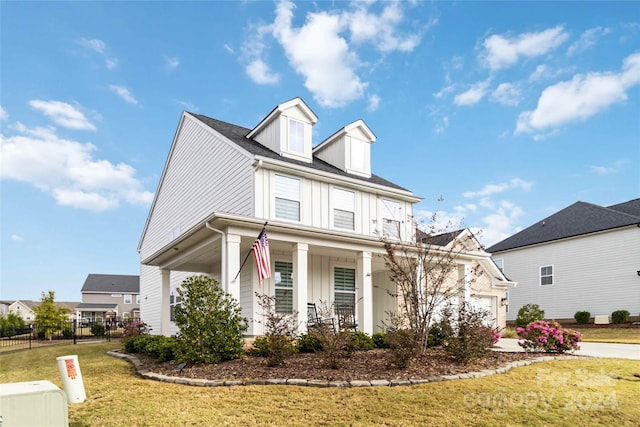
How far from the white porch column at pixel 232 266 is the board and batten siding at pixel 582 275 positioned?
1987 cm

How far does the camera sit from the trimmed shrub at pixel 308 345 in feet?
33.9

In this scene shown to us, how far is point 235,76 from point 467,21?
7173mm

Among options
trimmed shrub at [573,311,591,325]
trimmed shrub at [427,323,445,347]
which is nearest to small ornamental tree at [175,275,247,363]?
trimmed shrub at [427,323,445,347]

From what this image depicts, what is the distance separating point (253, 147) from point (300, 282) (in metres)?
5.63

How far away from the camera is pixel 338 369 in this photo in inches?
311

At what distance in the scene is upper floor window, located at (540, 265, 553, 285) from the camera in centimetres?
2522

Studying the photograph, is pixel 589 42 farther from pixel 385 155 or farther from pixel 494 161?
pixel 385 155

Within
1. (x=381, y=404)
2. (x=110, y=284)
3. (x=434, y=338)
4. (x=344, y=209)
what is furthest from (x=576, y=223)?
(x=110, y=284)

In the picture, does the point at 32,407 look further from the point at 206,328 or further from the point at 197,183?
the point at 197,183

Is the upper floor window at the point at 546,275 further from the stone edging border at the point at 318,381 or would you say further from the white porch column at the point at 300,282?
the stone edging border at the point at 318,381

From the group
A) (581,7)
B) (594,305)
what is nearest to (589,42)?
(581,7)

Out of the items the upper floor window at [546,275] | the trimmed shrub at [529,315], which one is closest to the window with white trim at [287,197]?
the trimmed shrub at [529,315]

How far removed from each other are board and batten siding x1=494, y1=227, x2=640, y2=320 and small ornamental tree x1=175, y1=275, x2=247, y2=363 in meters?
20.4

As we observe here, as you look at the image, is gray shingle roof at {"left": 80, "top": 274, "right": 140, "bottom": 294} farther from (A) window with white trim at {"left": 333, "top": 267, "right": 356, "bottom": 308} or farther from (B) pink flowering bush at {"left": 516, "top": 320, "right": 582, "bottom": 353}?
(B) pink flowering bush at {"left": 516, "top": 320, "right": 582, "bottom": 353}
